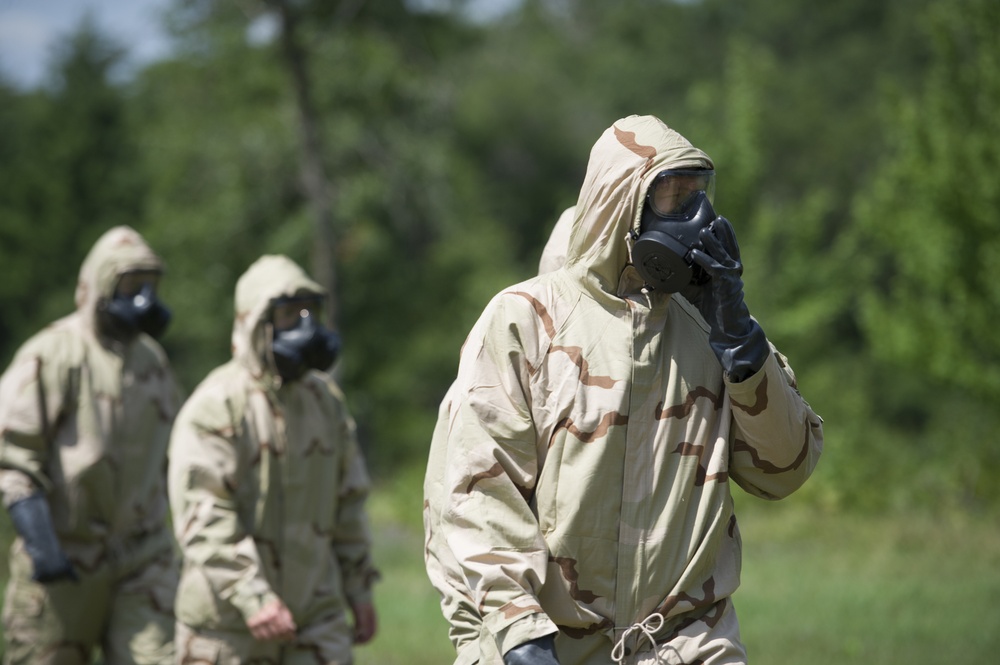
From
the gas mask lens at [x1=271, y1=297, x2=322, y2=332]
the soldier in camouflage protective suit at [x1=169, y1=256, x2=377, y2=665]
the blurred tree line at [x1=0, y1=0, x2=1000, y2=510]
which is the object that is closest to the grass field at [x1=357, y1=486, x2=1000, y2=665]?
the blurred tree line at [x1=0, y1=0, x2=1000, y2=510]

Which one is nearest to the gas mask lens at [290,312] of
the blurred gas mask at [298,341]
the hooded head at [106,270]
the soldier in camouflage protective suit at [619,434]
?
the blurred gas mask at [298,341]

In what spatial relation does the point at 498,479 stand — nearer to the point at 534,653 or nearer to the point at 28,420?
the point at 534,653

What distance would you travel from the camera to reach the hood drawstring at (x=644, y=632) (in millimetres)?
3602

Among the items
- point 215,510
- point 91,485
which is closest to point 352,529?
point 215,510

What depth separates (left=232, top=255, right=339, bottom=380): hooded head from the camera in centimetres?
628

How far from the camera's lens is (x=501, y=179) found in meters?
48.0

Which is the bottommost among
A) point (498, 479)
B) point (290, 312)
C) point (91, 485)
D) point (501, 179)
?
point (91, 485)

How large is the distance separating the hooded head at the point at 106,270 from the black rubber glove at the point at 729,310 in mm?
4664

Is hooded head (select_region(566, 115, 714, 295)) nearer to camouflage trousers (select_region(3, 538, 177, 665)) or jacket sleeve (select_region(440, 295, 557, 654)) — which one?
jacket sleeve (select_region(440, 295, 557, 654))

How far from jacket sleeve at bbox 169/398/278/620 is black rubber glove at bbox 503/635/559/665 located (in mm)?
2584

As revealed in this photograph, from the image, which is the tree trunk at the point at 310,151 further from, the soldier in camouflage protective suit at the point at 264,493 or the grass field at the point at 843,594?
the soldier in camouflage protective suit at the point at 264,493

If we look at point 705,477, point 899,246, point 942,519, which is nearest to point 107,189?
point 899,246

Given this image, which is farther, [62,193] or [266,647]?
[62,193]

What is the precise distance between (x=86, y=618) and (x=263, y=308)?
2118 mm
